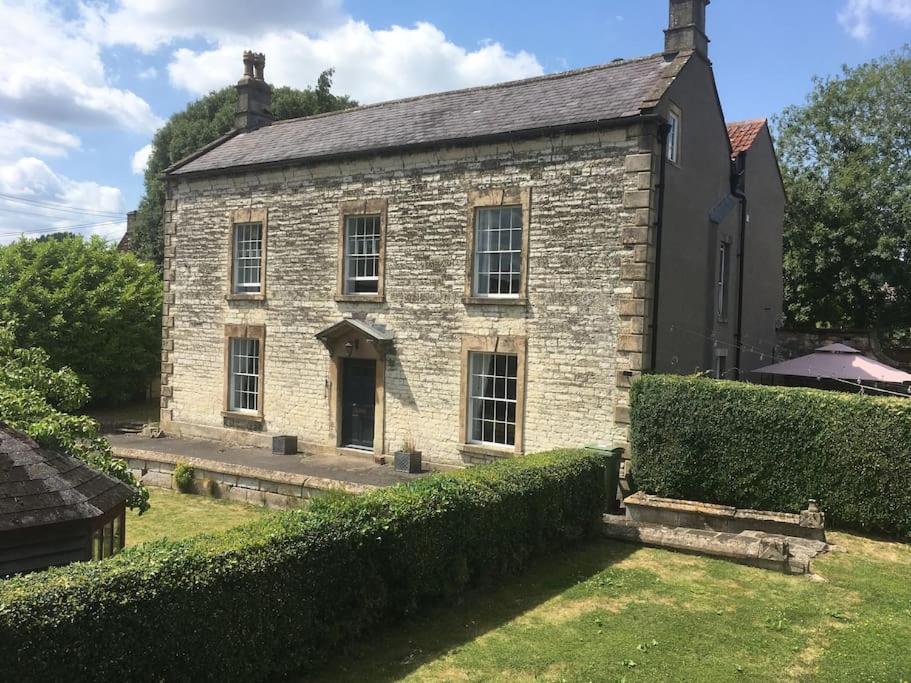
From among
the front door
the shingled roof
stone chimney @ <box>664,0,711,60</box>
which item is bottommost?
the front door

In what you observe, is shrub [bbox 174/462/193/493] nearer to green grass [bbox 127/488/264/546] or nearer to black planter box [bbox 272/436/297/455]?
green grass [bbox 127/488/264/546]

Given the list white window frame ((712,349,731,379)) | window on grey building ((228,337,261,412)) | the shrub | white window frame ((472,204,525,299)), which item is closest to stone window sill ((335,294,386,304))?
white window frame ((472,204,525,299))

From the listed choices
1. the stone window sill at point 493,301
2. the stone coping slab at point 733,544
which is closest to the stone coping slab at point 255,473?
the stone coping slab at point 733,544

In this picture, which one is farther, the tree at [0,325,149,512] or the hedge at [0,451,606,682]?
the tree at [0,325,149,512]

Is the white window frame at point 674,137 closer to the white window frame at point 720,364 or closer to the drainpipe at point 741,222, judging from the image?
the drainpipe at point 741,222

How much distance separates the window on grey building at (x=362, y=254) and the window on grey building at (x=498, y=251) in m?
2.83

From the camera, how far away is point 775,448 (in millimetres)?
11898

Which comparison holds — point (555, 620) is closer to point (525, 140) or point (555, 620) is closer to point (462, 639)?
point (462, 639)

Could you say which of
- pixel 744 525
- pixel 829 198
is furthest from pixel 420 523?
pixel 829 198

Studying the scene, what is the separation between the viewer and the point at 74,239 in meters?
28.7

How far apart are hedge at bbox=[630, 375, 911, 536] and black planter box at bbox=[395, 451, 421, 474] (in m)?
5.13

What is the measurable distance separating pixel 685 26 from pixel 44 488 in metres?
15.0

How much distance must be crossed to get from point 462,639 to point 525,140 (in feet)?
35.0

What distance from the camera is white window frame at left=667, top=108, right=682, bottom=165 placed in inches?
574
